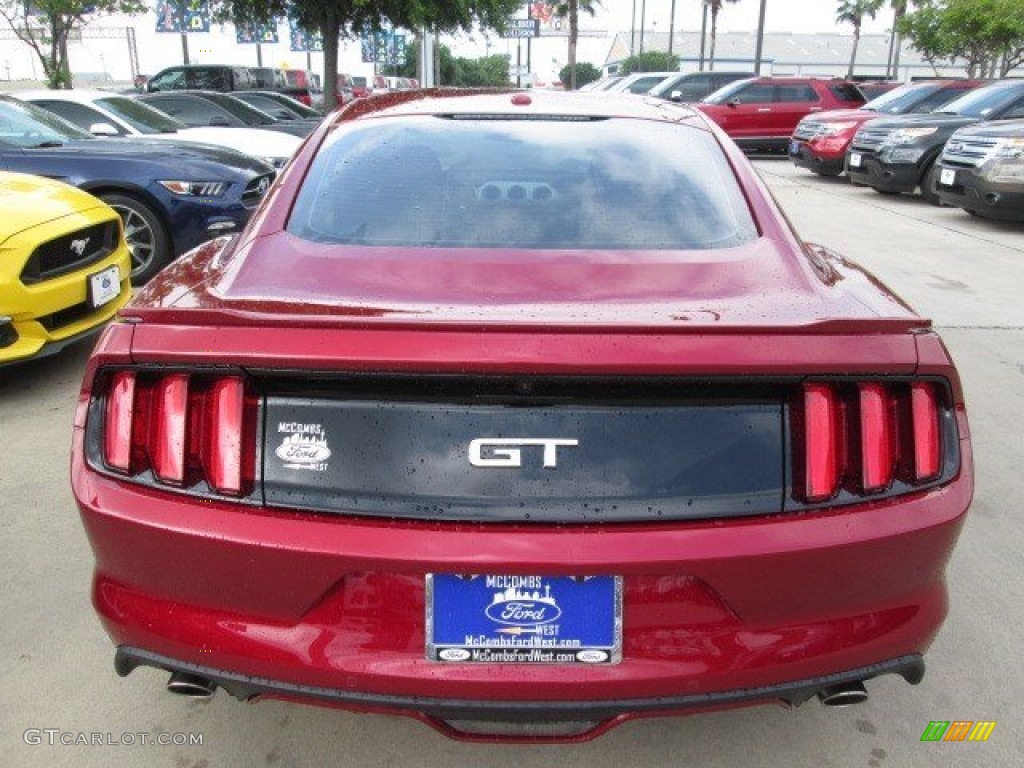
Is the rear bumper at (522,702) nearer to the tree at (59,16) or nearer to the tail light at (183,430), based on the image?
the tail light at (183,430)

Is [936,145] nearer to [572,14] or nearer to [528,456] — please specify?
[528,456]

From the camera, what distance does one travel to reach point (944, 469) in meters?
1.86

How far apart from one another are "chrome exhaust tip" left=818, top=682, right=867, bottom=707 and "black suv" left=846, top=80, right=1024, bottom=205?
1120 cm

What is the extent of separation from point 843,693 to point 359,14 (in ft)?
65.5

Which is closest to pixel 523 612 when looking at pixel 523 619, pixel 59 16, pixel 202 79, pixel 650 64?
pixel 523 619

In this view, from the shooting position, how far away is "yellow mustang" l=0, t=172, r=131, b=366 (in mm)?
4320

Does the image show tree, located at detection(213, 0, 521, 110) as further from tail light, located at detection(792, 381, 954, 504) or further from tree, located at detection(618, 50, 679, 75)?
tree, located at detection(618, 50, 679, 75)

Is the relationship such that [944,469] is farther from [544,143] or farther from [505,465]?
[544,143]

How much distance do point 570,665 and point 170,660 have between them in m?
0.81

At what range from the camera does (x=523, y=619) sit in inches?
66.9

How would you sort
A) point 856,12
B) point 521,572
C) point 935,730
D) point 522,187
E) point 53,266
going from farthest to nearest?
point 856,12 → point 53,266 → point 522,187 → point 935,730 → point 521,572

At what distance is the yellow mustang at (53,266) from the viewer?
4.32 m

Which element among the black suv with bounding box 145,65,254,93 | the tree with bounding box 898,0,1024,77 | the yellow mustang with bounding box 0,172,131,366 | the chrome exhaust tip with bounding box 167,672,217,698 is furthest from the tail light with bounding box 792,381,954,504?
the tree with bounding box 898,0,1024,77

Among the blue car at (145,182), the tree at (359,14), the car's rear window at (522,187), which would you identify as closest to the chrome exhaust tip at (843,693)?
the car's rear window at (522,187)
